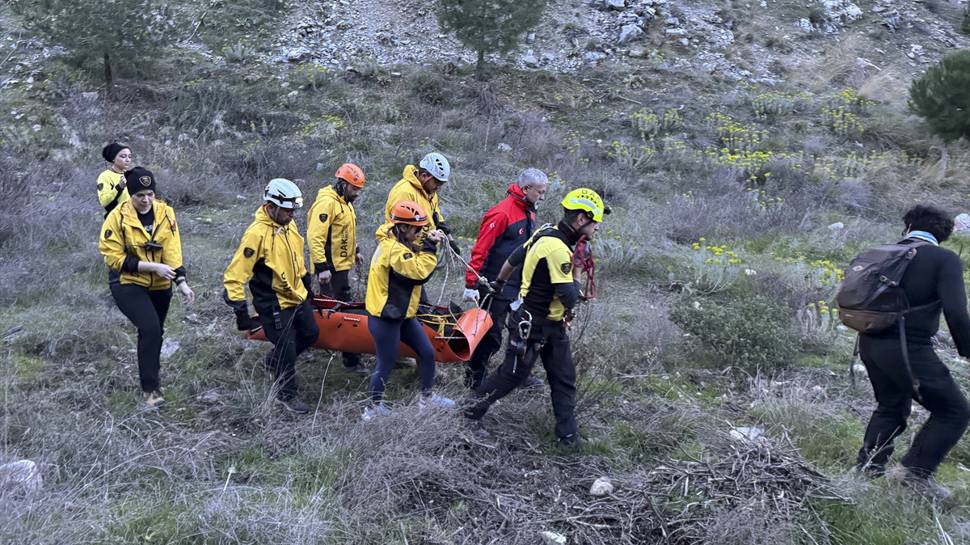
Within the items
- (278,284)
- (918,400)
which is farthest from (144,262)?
(918,400)

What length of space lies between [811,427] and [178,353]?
4.58 metres

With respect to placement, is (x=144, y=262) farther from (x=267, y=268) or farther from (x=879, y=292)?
(x=879, y=292)

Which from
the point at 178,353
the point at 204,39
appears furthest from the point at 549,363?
the point at 204,39

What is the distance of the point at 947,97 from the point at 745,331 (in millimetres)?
9751

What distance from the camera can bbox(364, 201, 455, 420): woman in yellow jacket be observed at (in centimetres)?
478

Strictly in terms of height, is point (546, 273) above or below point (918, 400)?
A: above

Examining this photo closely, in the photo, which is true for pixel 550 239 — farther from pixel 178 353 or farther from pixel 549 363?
pixel 178 353

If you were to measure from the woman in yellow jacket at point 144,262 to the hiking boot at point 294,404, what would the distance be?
80 cm

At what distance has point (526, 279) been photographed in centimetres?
462

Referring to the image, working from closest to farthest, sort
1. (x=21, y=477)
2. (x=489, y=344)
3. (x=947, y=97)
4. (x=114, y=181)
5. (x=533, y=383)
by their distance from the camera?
(x=21, y=477)
(x=489, y=344)
(x=533, y=383)
(x=114, y=181)
(x=947, y=97)

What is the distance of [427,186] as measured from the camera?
18.8 ft

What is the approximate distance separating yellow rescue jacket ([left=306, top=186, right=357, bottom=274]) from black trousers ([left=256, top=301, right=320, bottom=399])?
2.15ft

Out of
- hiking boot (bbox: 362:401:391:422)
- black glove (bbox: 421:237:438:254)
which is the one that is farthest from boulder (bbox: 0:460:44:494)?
black glove (bbox: 421:237:438:254)

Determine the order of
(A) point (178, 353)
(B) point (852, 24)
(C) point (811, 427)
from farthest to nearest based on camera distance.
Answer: (B) point (852, 24) < (A) point (178, 353) < (C) point (811, 427)
